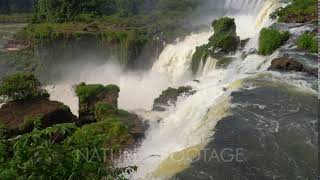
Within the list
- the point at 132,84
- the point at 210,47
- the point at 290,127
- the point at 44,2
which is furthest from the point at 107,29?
the point at 290,127

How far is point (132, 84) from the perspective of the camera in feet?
90.3

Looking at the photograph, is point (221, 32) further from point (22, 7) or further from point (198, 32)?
point (22, 7)

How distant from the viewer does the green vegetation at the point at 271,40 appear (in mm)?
18900

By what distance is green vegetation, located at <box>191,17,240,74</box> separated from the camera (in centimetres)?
2166

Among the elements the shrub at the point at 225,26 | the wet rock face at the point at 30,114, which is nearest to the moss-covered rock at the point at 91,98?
the wet rock face at the point at 30,114

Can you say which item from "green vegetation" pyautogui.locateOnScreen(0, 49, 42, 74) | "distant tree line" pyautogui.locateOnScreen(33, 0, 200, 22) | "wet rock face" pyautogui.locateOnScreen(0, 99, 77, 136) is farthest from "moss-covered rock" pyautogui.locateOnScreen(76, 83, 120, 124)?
"distant tree line" pyautogui.locateOnScreen(33, 0, 200, 22)

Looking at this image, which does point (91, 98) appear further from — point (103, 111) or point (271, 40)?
point (271, 40)

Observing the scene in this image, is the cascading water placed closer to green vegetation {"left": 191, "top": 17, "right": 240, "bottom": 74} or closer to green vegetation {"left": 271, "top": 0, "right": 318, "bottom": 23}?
green vegetation {"left": 191, "top": 17, "right": 240, "bottom": 74}

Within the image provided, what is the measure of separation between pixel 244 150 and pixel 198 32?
1972cm

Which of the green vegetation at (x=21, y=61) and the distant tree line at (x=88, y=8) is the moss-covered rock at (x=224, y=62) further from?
the distant tree line at (x=88, y=8)

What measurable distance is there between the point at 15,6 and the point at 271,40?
45.9 m

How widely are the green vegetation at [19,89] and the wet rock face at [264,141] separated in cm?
893

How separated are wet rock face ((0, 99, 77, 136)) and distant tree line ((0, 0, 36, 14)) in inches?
1631

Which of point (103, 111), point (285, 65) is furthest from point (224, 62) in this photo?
point (103, 111)
